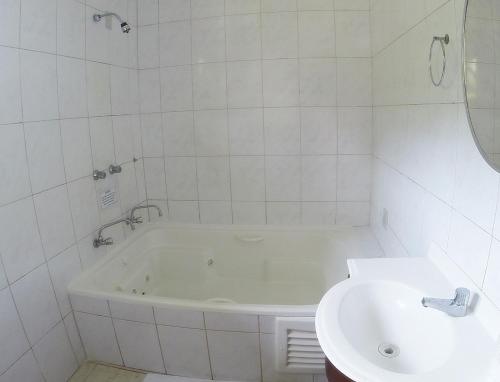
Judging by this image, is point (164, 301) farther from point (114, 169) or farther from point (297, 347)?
point (114, 169)

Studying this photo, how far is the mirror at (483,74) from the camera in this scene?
76 centimetres

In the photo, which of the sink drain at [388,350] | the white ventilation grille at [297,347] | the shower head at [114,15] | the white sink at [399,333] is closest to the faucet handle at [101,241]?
the white ventilation grille at [297,347]

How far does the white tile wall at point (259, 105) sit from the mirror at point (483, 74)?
1178mm

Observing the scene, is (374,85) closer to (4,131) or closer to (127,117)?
(127,117)

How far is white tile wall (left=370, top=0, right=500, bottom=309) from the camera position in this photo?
0.87 meters

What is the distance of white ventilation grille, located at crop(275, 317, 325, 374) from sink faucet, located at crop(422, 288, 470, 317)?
2.04 ft

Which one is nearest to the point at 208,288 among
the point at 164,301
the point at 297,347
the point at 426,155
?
the point at 164,301

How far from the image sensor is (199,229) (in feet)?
7.54

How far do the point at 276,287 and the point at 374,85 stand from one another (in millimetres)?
1531

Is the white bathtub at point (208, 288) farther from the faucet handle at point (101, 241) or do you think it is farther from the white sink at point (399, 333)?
the white sink at point (399, 333)

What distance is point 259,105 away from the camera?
82.0 inches

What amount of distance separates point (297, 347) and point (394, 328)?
0.59 m

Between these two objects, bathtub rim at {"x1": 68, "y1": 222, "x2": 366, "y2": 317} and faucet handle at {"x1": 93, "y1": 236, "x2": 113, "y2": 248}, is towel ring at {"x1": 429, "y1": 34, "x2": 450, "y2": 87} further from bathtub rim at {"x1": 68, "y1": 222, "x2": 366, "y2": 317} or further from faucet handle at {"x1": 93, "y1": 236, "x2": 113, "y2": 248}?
faucet handle at {"x1": 93, "y1": 236, "x2": 113, "y2": 248}

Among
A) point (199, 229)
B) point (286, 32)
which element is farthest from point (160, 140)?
point (286, 32)
